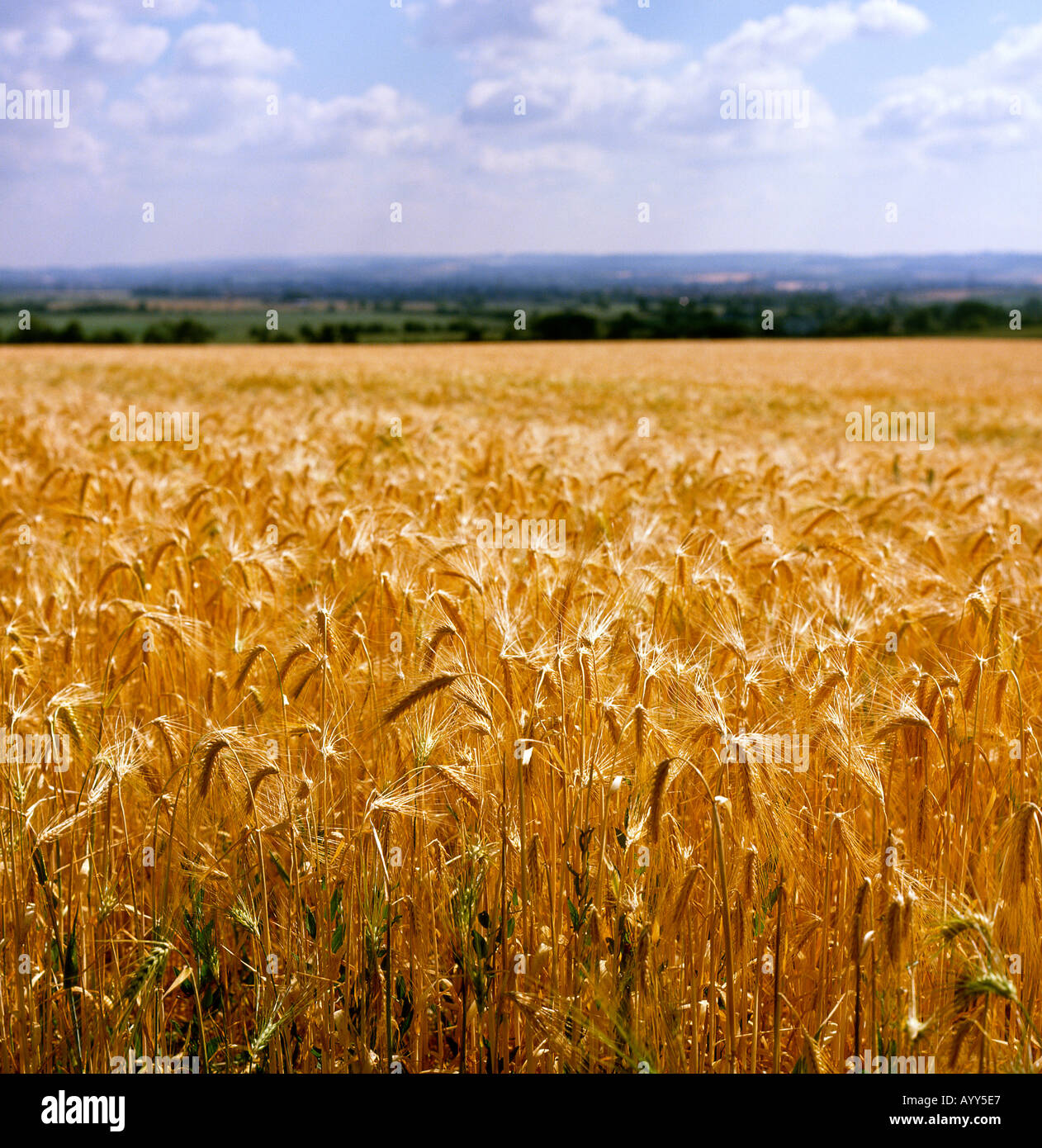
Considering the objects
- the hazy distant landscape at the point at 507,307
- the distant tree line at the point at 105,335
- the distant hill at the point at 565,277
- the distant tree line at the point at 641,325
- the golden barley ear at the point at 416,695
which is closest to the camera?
Answer: the golden barley ear at the point at 416,695

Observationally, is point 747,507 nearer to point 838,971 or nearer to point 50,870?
point 838,971

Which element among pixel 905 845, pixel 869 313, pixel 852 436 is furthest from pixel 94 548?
pixel 869 313

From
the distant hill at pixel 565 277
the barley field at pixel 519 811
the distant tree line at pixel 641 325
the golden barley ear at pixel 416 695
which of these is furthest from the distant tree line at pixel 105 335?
the golden barley ear at pixel 416 695

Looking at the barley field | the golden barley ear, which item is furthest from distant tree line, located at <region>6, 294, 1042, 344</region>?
the golden barley ear

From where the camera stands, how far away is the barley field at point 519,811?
205 cm

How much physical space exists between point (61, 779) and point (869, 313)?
267 feet

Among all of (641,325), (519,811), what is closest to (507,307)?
(641,325)

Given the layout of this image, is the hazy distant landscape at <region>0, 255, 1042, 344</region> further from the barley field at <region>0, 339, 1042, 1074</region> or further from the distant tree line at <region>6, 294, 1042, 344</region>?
the barley field at <region>0, 339, 1042, 1074</region>

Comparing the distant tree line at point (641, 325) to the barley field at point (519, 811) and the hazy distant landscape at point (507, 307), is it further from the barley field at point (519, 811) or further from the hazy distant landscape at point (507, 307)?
the barley field at point (519, 811)

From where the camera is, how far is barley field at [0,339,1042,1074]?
205cm

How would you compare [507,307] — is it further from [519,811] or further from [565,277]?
[519,811]

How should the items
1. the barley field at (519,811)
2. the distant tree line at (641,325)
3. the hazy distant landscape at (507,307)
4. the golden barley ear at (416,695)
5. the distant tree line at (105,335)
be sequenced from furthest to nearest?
the hazy distant landscape at (507,307) < the distant tree line at (641,325) < the distant tree line at (105,335) < the golden barley ear at (416,695) < the barley field at (519,811)

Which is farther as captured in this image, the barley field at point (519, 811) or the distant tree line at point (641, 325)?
the distant tree line at point (641, 325)

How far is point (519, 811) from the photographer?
96.8 inches
